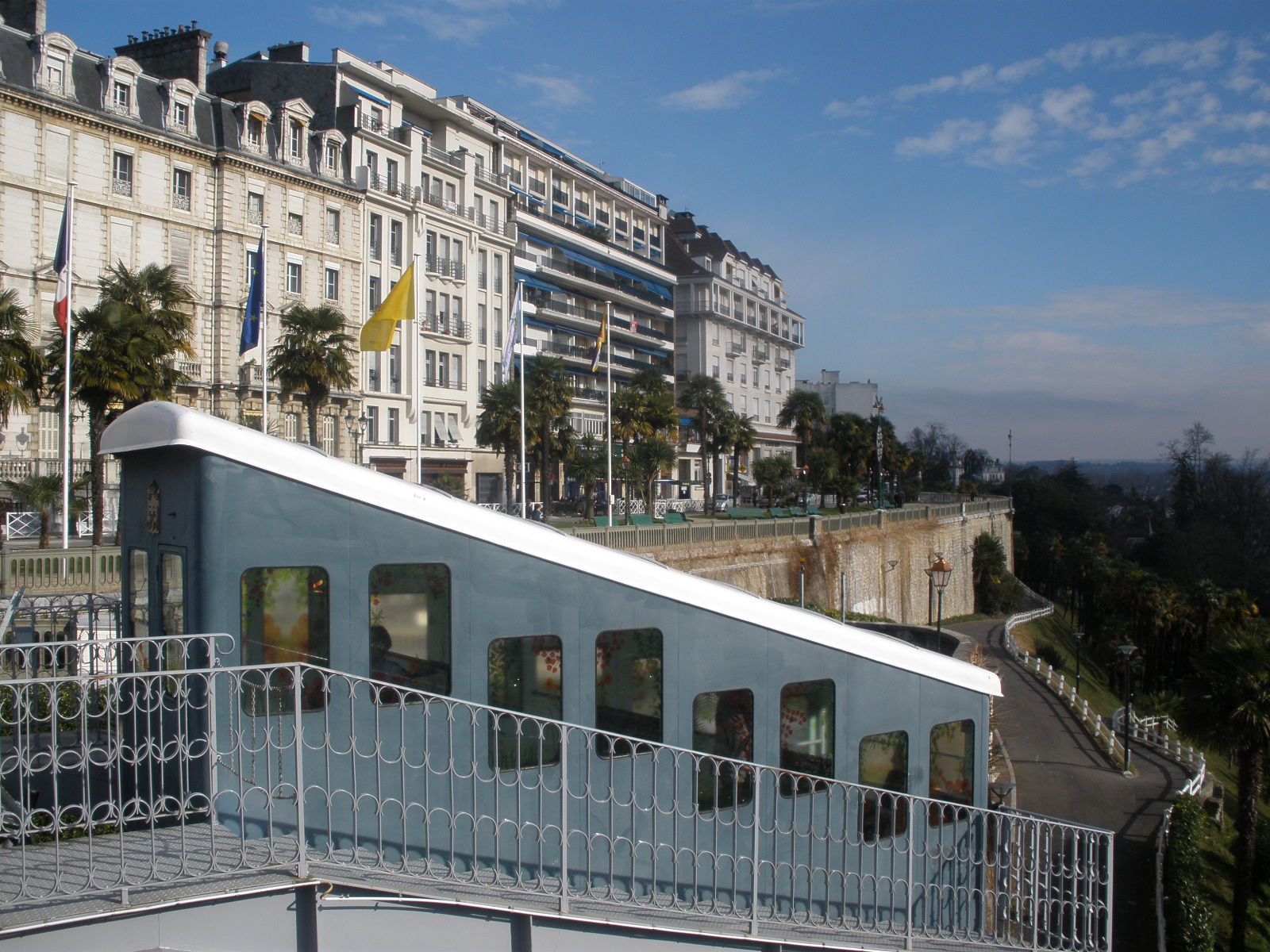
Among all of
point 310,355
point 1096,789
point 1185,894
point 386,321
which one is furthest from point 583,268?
point 1185,894

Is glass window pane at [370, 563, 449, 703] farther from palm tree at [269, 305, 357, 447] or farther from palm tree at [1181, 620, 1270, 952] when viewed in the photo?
palm tree at [269, 305, 357, 447]

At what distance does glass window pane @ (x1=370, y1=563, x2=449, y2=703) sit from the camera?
19.5 feet

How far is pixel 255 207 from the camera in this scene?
127 ft

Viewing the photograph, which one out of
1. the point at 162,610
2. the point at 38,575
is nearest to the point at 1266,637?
the point at 162,610

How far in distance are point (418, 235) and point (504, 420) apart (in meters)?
12.6

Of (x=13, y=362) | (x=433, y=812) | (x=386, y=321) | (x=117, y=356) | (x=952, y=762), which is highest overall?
(x=386, y=321)

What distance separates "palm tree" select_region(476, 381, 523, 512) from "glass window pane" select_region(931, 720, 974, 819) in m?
32.3

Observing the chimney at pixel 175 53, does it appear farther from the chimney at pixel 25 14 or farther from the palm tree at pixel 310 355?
the palm tree at pixel 310 355

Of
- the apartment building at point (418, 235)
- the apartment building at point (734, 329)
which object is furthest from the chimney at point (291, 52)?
the apartment building at point (734, 329)

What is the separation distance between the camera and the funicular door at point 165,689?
508 cm

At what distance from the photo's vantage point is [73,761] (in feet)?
22.3

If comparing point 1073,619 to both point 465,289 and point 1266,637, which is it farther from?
point 1266,637

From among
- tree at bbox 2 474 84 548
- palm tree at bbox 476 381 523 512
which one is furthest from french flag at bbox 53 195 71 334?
palm tree at bbox 476 381 523 512

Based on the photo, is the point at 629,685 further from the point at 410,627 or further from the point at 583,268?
the point at 583,268
